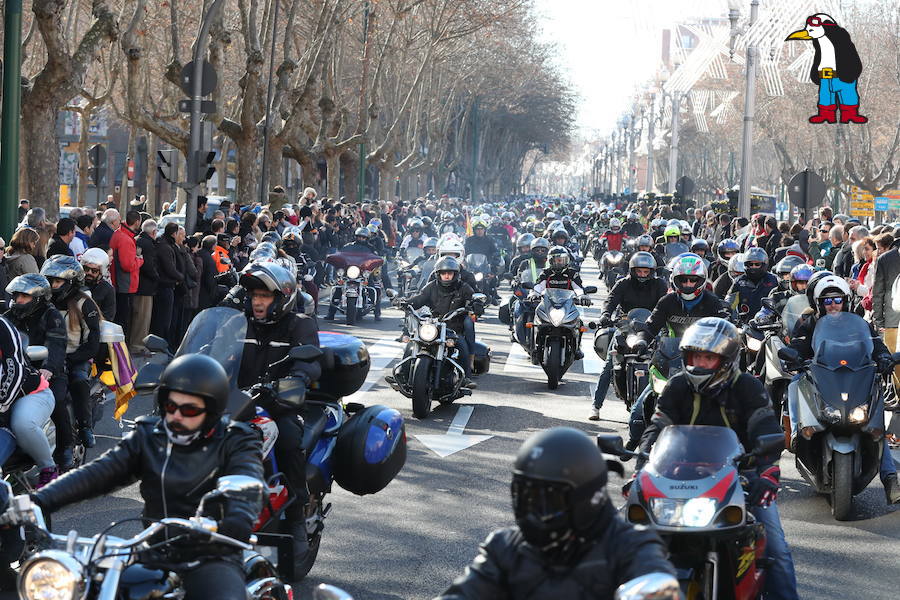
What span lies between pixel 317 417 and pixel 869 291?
423 inches

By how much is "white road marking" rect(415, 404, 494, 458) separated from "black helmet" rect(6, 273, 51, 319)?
3586 millimetres

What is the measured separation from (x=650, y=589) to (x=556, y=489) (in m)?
0.39

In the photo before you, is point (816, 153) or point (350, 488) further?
point (816, 153)

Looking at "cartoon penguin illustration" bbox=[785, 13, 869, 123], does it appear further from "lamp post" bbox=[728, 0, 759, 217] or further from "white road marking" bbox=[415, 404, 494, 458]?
"white road marking" bbox=[415, 404, 494, 458]

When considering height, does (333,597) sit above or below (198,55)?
below

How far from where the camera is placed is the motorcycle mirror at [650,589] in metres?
3.86

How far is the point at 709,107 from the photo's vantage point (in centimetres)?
9506

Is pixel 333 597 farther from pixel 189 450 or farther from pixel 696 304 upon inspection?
pixel 696 304

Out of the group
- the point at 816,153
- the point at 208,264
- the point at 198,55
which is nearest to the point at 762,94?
the point at 816,153

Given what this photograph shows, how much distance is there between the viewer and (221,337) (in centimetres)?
730

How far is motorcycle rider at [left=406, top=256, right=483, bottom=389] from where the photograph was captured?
15727 mm

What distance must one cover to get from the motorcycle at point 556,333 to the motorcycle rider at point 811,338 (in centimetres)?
593

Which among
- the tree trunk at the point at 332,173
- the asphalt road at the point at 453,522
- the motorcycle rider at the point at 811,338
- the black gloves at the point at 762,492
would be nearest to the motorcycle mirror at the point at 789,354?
the motorcycle rider at the point at 811,338

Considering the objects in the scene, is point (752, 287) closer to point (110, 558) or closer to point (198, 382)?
point (198, 382)
